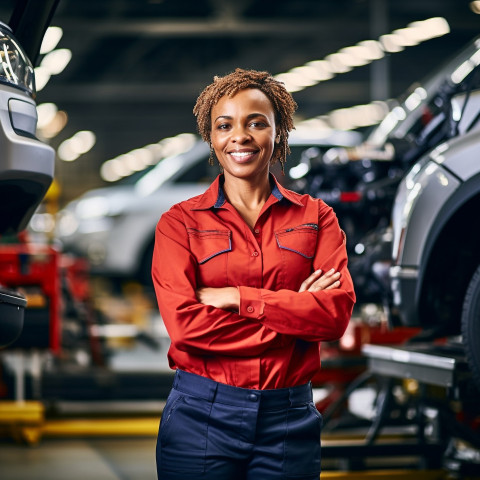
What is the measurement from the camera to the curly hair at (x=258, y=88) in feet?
7.29

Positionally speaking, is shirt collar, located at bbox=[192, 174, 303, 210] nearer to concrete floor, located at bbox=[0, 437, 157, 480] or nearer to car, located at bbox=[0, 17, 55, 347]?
car, located at bbox=[0, 17, 55, 347]

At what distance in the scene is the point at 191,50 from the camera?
74.4 ft

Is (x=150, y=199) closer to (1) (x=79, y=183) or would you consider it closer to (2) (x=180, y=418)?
(2) (x=180, y=418)

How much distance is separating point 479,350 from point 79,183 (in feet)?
110

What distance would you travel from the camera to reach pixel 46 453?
5574mm

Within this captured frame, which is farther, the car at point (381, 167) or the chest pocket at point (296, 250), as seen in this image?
the car at point (381, 167)

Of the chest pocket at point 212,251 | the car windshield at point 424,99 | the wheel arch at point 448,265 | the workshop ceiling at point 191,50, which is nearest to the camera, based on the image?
the chest pocket at point 212,251

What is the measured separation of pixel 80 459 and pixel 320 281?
12.0ft

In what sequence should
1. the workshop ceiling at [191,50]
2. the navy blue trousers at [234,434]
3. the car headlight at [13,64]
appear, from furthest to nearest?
1. the workshop ceiling at [191,50]
2. the car headlight at [13,64]
3. the navy blue trousers at [234,434]

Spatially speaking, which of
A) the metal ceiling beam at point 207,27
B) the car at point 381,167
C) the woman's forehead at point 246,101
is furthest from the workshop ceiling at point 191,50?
the woman's forehead at point 246,101

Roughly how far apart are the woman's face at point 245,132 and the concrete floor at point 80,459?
3086 mm

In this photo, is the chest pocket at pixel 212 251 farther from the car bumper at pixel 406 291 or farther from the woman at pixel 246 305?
the car bumper at pixel 406 291

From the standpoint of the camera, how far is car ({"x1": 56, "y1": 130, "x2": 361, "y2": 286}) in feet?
33.1

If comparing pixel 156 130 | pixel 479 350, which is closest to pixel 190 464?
pixel 479 350
